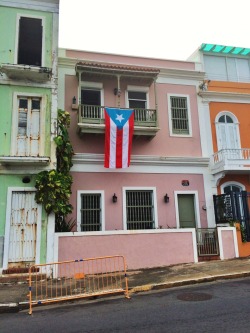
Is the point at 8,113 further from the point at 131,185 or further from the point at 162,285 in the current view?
the point at 162,285

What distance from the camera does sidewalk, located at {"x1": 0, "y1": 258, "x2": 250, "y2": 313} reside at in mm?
7729

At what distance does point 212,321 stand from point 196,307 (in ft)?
3.05

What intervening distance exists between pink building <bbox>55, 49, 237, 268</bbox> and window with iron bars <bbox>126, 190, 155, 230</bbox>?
43mm

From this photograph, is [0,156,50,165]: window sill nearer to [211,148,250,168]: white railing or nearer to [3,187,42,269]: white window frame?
[3,187,42,269]: white window frame

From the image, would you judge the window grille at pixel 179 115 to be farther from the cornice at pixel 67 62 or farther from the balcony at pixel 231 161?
the cornice at pixel 67 62

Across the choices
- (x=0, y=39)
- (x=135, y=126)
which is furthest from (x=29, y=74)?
(x=135, y=126)

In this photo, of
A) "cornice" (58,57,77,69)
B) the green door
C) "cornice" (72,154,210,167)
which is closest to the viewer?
"cornice" (72,154,210,167)

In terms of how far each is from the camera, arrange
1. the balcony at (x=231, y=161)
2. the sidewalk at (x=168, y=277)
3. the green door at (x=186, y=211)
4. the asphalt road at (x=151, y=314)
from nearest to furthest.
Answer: the asphalt road at (x=151, y=314) < the sidewalk at (x=168, y=277) < the balcony at (x=231, y=161) < the green door at (x=186, y=211)

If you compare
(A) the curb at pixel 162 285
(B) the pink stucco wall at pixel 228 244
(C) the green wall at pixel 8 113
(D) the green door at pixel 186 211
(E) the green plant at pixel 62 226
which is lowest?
(A) the curb at pixel 162 285

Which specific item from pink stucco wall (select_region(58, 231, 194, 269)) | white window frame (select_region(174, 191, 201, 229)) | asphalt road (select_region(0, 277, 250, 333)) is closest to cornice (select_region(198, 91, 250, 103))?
white window frame (select_region(174, 191, 201, 229))

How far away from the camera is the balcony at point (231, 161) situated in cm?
1364

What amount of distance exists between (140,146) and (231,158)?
420 cm

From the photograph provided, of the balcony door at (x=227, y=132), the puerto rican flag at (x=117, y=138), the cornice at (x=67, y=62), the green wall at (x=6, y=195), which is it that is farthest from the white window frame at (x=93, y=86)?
the balcony door at (x=227, y=132)

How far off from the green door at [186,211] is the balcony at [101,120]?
334cm
